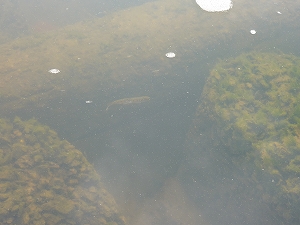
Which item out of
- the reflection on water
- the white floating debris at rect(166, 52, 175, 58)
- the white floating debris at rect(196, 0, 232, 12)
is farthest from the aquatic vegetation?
the white floating debris at rect(196, 0, 232, 12)

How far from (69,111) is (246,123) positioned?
2437mm

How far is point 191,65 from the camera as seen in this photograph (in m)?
4.07

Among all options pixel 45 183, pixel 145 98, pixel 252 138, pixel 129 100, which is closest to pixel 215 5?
pixel 145 98

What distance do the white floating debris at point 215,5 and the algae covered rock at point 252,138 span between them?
1255 millimetres

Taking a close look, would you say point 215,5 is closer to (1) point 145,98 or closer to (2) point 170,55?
(2) point 170,55

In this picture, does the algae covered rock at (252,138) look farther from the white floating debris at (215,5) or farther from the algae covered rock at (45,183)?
the algae covered rock at (45,183)

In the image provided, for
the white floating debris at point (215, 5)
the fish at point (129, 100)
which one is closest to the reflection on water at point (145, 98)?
the fish at point (129, 100)

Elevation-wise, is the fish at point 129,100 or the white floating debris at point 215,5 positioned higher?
the white floating debris at point 215,5

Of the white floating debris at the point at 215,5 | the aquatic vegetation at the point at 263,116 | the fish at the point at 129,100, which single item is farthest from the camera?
the white floating debris at the point at 215,5

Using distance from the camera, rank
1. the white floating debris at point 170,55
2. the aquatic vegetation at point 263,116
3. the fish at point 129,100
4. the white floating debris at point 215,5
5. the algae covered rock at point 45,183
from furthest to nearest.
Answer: the white floating debris at point 215,5 < the white floating debris at point 170,55 < the fish at point 129,100 < the aquatic vegetation at point 263,116 < the algae covered rock at point 45,183

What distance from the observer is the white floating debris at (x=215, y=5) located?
4.63m

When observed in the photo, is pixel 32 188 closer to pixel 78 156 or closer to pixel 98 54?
pixel 78 156

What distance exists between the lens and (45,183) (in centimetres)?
271

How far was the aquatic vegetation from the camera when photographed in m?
2.66
